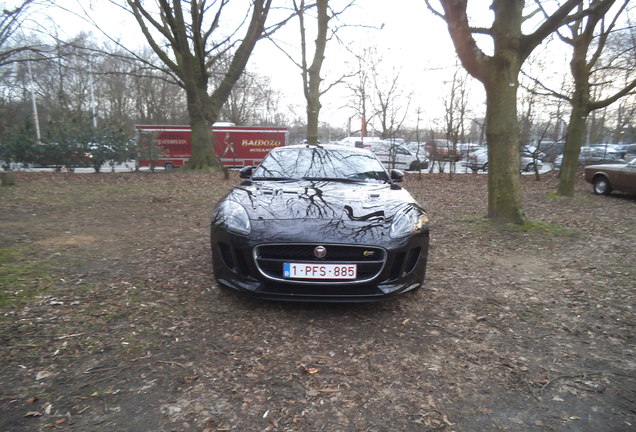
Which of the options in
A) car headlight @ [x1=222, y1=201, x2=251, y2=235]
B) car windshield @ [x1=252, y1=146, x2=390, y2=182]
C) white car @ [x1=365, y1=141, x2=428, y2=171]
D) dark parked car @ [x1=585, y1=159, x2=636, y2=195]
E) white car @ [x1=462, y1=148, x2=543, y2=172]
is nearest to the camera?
car headlight @ [x1=222, y1=201, x2=251, y2=235]

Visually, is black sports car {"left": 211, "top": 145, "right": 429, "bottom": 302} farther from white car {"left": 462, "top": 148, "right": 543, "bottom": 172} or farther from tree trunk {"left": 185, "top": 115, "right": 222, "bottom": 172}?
white car {"left": 462, "top": 148, "right": 543, "bottom": 172}

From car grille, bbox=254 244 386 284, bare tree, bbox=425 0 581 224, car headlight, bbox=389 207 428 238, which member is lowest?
car grille, bbox=254 244 386 284

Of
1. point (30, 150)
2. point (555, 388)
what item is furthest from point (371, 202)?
point (30, 150)

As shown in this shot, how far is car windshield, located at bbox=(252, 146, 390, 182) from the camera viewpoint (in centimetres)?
453

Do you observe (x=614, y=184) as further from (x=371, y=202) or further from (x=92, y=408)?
(x=92, y=408)

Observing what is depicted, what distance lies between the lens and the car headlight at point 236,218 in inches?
125

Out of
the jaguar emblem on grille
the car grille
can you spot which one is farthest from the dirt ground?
the jaguar emblem on grille

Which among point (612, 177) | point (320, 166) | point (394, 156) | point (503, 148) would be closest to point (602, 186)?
point (612, 177)

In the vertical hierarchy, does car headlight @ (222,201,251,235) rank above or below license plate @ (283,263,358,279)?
above

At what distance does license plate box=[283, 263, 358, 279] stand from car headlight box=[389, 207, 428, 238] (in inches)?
19.8

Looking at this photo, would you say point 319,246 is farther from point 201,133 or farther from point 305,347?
point 201,133

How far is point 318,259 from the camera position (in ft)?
9.83

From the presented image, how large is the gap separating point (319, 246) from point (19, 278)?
10.1 ft

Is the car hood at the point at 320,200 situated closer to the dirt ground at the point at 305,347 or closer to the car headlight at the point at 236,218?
the car headlight at the point at 236,218
